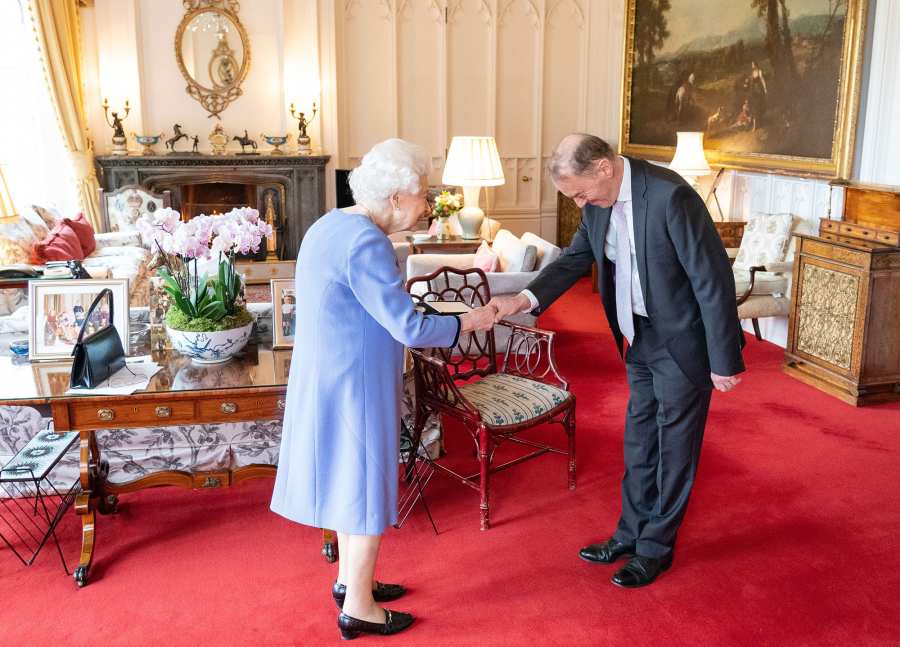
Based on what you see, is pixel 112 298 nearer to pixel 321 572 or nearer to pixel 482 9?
pixel 321 572

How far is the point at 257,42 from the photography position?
940 centimetres

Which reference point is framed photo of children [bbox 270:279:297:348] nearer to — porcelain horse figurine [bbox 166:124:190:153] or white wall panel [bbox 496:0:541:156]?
porcelain horse figurine [bbox 166:124:190:153]

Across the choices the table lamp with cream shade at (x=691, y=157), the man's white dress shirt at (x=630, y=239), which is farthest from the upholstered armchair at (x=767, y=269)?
the man's white dress shirt at (x=630, y=239)

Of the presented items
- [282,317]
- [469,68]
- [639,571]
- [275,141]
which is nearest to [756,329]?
[639,571]

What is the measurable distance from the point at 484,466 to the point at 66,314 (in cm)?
183

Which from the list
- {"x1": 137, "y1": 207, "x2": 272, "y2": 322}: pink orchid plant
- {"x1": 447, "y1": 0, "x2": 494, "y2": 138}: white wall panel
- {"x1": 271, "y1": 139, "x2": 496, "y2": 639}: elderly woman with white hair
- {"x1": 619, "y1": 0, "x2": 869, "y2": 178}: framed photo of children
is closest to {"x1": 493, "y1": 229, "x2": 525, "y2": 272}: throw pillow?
{"x1": 619, "y1": 0, "x2": 869, "y2": 178}: framed photo of children

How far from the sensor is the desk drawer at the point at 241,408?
3.14m

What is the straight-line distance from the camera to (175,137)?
9203mm

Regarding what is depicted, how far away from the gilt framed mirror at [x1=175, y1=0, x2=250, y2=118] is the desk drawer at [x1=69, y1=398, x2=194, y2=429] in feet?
23.2

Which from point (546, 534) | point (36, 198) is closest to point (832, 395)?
point (546, 534)

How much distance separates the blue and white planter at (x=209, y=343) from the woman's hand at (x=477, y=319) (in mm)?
1108

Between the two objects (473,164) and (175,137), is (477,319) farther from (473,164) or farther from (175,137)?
(175,137)

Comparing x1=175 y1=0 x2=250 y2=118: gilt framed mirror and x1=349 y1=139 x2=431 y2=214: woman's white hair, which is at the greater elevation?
x1=175 y1=0 x2=250 y2=118: gilt framed mirror

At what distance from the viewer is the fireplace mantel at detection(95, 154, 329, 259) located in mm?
8984
